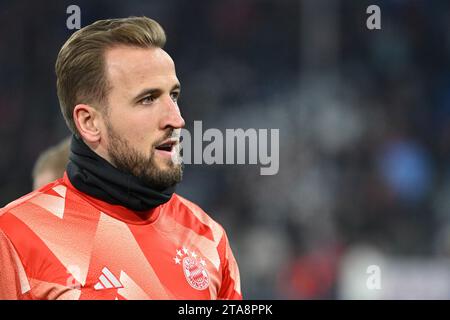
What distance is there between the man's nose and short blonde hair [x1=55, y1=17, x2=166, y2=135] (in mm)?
175

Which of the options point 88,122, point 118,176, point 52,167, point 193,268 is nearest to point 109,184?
point 118,176

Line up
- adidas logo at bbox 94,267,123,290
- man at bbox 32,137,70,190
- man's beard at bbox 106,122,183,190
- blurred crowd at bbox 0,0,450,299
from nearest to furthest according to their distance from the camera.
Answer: adidas logo at bbox 94,267,123,290
man's beard at bbox 106,122,183,190
man at bbox 32,137,70,190
blurred crowd at bbox 0,0,450,299

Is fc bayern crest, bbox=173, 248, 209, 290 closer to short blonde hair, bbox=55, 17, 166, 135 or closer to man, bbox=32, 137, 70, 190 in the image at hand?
short blonde hair, bbox=55, 17, 166, 135

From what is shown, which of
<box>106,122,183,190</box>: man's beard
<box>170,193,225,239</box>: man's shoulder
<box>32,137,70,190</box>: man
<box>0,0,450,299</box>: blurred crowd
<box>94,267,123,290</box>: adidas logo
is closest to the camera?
<box>94,267,123,290</box>: adidas logo

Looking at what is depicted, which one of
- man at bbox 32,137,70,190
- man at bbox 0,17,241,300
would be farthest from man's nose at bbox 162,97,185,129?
man at bbox 32,137,70,190

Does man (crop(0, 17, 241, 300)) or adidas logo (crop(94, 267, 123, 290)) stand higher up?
man (crop(0, 17, 241, 300))

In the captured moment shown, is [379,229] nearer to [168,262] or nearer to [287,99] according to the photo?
[287,99]

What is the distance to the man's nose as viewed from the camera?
220cm

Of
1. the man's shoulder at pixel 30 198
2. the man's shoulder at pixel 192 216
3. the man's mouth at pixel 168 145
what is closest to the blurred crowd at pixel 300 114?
the man's shoulder at pixel 192 216

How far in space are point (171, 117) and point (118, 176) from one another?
22 cm

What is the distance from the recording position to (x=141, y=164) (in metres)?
2.25

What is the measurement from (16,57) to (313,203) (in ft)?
11.2

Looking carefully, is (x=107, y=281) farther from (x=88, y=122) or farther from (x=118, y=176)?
(x=88, y=122)

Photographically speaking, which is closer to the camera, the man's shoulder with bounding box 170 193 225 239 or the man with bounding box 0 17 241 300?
the man with bounding box 0 17 241 300
